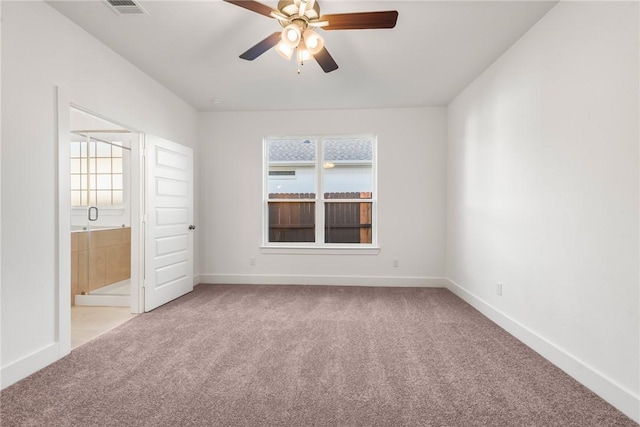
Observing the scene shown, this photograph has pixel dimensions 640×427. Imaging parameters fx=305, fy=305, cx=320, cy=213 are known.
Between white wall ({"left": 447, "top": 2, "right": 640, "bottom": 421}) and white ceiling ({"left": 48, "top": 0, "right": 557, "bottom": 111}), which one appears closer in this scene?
white wall ({"left": 447, "top": 2, "right": 640, "bottom": 421})

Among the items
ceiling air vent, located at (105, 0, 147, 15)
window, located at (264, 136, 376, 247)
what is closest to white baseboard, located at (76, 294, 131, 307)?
window, located at (264, 136, 376, 247)

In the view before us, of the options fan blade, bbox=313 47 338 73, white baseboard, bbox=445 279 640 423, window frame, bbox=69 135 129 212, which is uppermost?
fan blade, bbox=313 47 338 73

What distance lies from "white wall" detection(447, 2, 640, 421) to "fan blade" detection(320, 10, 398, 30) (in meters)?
→ 1.31

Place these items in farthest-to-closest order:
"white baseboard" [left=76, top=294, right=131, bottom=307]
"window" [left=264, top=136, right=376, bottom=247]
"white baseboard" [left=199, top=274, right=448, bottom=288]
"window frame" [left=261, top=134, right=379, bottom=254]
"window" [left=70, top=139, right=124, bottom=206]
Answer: "window" [left=264, top=136, right=376, bottom=247] → "window frame" [left=261, top=134, right=379, bottom=254] → "white baseboard" [left=199, top=274, right=448, bottom=288] → "window" [left=70, top=139, right=124, bottom=206] → "white baseboard" [left=76, top=294, right=131, bottom=307]

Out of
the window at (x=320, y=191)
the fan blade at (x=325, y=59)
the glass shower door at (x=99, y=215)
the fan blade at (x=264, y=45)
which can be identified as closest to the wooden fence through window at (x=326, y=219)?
the window at (x=320, y=191)

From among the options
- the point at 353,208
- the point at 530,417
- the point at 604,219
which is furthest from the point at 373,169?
the point at 530,417

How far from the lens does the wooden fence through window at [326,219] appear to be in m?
4.86

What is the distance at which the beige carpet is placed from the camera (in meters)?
1.71

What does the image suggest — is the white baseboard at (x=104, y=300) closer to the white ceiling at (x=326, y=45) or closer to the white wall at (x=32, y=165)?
the white wall at (x=32, y=165)

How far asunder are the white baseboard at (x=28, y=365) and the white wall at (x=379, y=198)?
99.4 inches

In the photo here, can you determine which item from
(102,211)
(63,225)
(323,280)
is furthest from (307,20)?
(102,211)

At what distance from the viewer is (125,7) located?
2.32 m

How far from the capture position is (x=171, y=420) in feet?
5.46

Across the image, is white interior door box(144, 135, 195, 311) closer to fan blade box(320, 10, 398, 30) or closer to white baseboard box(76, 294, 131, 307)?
white baseboard box(76, 294, 131, 307)
